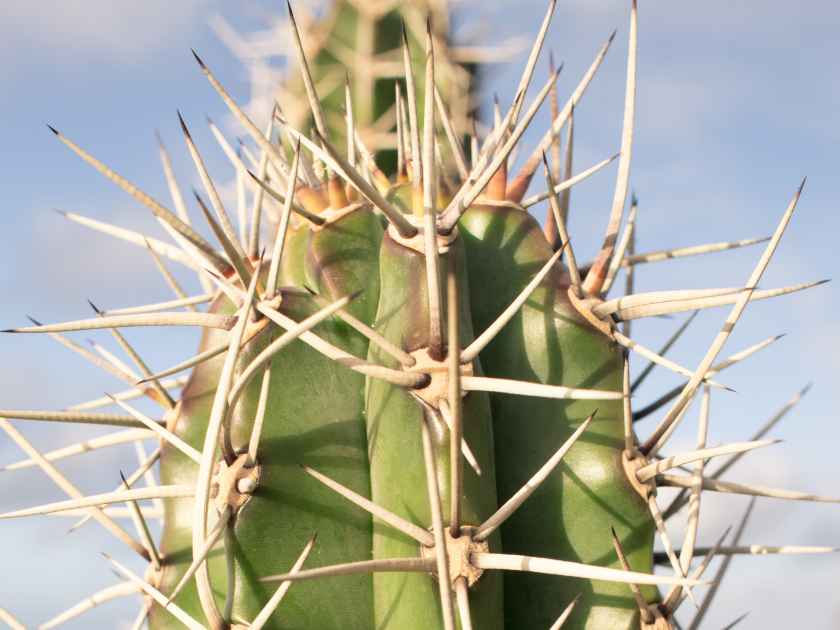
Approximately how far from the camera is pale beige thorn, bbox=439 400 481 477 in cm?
151

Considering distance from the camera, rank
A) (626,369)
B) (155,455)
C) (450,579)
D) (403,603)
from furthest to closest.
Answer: (155,455)
(626,369)
(403,603)
(450,579)

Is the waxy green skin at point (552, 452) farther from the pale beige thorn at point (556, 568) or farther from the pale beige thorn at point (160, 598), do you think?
the pale beige thorn at point (160, 598)

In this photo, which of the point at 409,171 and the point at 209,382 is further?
the point at 409,171

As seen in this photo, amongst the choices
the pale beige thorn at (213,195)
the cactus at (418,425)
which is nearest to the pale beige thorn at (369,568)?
the cactus at (418,425)

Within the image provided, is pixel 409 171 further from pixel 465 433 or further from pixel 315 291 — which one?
pixel 465 433

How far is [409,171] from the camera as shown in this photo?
2203 mm

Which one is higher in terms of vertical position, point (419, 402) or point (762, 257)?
point (762, 257)

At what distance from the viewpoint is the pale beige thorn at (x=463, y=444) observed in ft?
4.95

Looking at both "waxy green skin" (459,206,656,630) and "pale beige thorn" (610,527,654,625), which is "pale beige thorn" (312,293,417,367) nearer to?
"waxy green skin" (459,206,656,630)

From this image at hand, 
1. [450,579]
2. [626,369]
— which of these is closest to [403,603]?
[450,579]

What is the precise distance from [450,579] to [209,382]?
63 centimetres

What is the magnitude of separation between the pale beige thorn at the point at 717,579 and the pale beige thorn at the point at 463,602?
Result: 639 mm

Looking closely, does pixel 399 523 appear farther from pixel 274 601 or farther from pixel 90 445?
pixel 90 445

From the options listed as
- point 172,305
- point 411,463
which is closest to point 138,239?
point 172,305
